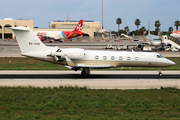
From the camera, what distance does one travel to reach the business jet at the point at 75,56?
1091 inches

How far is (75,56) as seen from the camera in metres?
27.9

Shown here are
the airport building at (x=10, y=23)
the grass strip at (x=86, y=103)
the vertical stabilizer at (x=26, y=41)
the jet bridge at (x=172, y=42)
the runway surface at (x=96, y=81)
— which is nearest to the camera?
the grass strip at (x=86, y=103)

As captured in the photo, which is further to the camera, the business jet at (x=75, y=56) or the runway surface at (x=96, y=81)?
the business jet at (x=75, y=56)

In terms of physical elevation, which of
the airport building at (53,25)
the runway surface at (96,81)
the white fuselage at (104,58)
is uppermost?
the airport building at (53,25)

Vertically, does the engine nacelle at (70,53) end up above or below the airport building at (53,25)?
below

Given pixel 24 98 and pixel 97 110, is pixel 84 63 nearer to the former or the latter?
pixel 24 98

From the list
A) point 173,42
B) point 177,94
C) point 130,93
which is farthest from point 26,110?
point 173,42

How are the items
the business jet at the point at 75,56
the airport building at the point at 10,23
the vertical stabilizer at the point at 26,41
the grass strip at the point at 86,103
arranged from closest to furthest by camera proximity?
1. the grass strip at the point at 86,103
2. the business jet at the point at 75,56
3. the vertical stabilizer at the point at 26,41
4. the airport building at the point at 10,23

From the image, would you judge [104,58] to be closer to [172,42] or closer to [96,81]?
[96,81]

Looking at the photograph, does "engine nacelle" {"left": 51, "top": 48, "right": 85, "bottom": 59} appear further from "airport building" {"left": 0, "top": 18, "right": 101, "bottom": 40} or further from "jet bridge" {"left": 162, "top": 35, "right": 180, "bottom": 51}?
"airport building" {"left": 0, "top": 18, "right": 101, "bottom": 40}

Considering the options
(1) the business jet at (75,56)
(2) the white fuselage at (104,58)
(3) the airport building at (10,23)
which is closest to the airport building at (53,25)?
(3) the airport building at (10,23)

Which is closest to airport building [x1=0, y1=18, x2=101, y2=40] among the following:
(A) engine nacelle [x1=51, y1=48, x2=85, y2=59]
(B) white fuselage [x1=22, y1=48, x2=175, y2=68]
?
(B) white fuselage [x1=22, y1=48, x2=175, y2=68]

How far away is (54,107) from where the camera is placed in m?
15.9

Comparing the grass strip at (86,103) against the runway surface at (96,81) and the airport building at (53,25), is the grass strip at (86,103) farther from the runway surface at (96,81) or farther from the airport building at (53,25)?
the airport building at (53,25)
